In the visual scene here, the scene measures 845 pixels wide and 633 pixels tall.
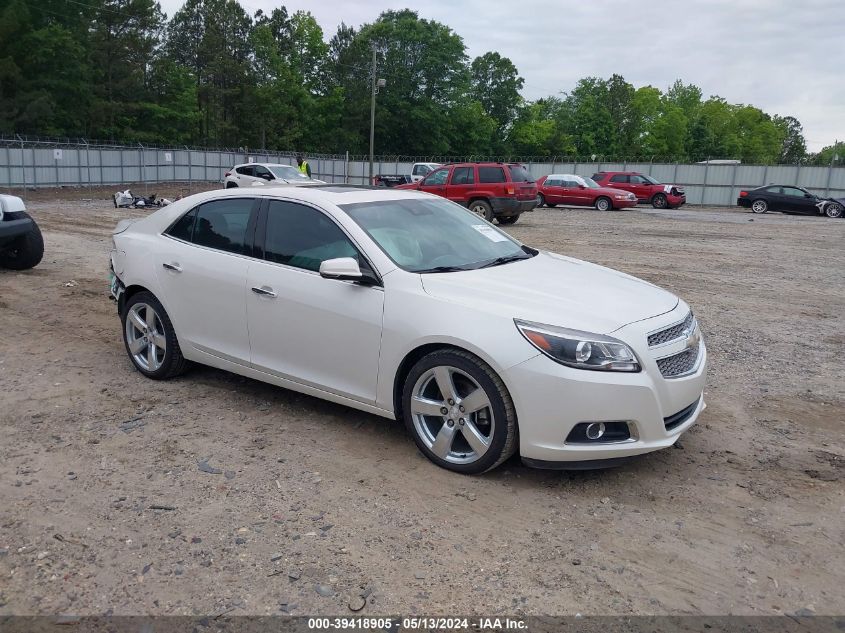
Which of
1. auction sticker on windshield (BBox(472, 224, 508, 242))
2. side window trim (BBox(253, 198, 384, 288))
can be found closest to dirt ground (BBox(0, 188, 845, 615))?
side window trim (BBox(253, 198, 384, 288))

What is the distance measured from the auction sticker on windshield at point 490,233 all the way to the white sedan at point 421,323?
1.1 inches

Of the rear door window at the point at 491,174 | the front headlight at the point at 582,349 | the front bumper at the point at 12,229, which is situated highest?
the rear door window at the point at 491,174

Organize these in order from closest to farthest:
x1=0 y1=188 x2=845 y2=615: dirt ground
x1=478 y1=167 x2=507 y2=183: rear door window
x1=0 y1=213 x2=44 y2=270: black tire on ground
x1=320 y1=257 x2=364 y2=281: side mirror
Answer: x1=0 y1=188 x2=845 y2=615: dirt ground
x1=320 y1=257 x2=364 y2=281: side mirror
x1=0 y1=213 x2=44 y2=270: black tire on ground
x1=478 y1=167 x2=507 y2=183: rear door window

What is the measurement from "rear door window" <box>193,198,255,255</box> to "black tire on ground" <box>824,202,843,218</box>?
30320mm

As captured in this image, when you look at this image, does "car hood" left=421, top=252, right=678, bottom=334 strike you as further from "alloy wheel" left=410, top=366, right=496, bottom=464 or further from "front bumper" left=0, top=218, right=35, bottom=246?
"front bumper" left=0, top=218, right=35, bottom=246

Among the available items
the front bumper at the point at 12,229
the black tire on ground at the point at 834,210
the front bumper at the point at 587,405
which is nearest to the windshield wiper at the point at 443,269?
the front bumper at the point at 587,405

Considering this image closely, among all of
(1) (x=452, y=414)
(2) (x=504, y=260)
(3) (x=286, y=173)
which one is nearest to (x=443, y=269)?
(2) (x=504, y=260)

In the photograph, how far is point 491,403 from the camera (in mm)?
3799

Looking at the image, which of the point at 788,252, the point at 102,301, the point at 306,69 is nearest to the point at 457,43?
the point at 306,69

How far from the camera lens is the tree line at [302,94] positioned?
49469mm

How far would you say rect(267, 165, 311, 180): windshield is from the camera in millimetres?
24000

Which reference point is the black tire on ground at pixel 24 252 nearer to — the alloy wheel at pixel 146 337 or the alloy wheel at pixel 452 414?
the alloy wheel at pixel 146 337

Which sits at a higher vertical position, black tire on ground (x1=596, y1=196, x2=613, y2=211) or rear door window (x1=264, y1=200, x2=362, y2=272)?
rear door window (x1=264, y1=200, x2=362, y2=272)

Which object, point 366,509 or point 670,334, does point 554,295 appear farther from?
point 366,509
